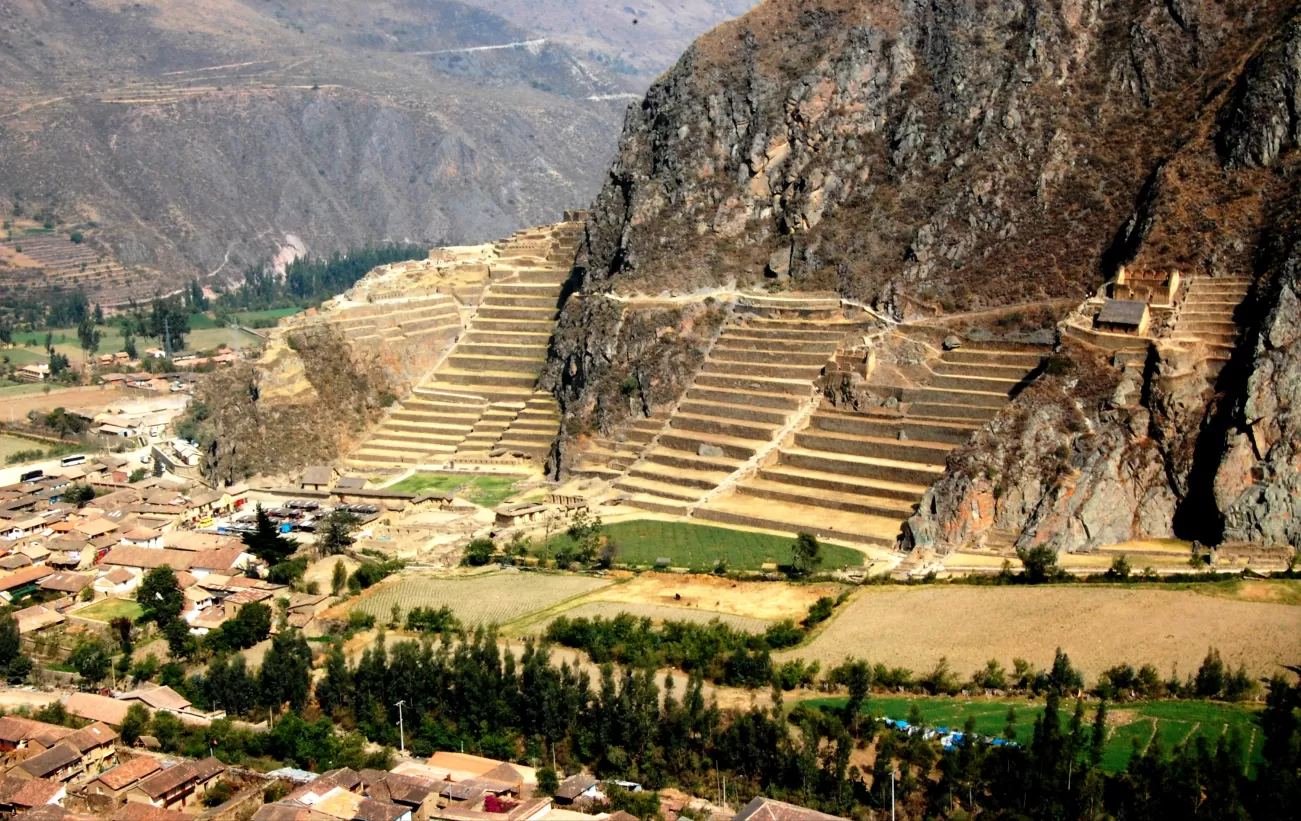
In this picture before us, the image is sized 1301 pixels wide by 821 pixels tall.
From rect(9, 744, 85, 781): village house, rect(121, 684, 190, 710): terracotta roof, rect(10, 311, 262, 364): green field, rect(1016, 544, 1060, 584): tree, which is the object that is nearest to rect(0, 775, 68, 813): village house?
rect(9, 744, 85, 781): village house

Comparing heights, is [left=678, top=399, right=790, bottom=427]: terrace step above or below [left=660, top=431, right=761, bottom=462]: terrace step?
above

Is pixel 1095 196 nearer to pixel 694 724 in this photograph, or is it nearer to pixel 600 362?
pixel 600 362

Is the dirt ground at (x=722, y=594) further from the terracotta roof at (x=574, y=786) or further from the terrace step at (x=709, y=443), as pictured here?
the terracotta roof at (x=574, y=786)

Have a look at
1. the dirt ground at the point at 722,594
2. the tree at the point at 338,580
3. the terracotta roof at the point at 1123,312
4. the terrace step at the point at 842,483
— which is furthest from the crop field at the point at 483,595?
the terracotta roof at the point at 1123,312

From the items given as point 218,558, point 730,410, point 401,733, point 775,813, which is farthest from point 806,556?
point 218,558

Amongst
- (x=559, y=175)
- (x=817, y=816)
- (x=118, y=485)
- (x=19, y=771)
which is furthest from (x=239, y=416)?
(x=559, y=175)

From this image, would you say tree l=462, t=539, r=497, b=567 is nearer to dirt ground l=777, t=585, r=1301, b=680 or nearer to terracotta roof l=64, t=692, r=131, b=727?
dirt ground l=777, t=585, r=1301, b=680

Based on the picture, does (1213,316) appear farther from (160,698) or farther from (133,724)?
(133,724)
